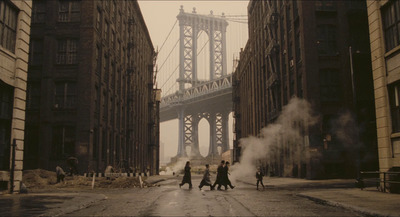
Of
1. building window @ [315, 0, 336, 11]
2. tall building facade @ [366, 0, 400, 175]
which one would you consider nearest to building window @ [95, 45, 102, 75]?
building window @ [315, 0, 336, 11]

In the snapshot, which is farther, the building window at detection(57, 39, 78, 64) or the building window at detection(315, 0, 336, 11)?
the building window at detection(315, 0, 336, 11)

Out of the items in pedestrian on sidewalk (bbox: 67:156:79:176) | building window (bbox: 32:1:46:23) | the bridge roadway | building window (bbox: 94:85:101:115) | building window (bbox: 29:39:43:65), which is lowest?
pedestrian on sidewalk (bbox: 67:156:79:176)

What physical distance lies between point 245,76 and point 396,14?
47437mm

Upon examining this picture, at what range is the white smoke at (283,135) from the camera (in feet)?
96.4

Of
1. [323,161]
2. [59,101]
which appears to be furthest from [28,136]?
[323,161]

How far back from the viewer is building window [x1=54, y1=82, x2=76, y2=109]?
2873 cm

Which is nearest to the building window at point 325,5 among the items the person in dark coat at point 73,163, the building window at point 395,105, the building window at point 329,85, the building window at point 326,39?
the building window at point 326,39

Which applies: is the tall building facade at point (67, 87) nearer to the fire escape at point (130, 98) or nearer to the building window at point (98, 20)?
the building window at point (98, 20)

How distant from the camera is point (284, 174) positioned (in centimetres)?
3562

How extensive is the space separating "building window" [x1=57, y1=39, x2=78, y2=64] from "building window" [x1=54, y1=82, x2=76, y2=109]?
5.51 ft

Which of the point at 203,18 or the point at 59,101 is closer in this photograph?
the point at 59,101

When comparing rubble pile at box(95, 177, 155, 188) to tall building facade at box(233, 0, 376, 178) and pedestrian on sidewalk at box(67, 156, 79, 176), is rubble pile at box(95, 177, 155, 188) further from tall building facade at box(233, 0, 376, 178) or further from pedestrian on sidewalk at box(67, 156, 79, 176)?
tall building facade at box(233, 0, 376, 178)

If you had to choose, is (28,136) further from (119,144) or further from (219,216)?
(219,216)

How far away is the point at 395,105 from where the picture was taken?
1496 centimetres
